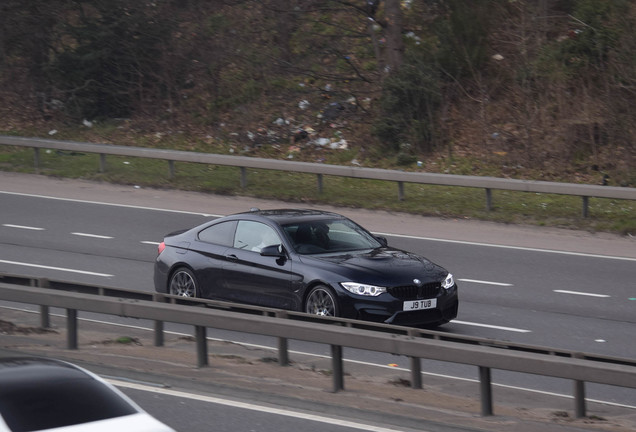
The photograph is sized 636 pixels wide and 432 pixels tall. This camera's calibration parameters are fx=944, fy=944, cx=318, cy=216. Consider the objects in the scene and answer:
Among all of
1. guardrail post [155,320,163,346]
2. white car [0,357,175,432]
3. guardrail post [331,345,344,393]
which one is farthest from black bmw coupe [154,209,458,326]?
white car [0,357,175,432]

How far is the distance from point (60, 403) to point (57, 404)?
0.8 inches

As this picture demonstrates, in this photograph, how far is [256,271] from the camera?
40.2 ft

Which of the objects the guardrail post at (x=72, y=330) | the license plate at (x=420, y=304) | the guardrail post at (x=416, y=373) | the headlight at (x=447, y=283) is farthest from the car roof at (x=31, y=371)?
the headlight at (x=447, y=283)

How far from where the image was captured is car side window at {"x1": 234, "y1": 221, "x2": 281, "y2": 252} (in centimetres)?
1241

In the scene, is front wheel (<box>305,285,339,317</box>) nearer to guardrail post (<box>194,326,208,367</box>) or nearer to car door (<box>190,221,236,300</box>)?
car door (<box>190,221,236,300</box>)

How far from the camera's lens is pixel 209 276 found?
12.8 metres

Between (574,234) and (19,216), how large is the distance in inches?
451

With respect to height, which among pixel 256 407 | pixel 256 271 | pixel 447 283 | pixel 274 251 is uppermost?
pixel 274 251

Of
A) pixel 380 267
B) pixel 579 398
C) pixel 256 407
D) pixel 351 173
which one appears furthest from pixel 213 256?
pixel 351 173

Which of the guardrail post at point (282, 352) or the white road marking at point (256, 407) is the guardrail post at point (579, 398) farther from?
the guardrail post at point (282, 352)

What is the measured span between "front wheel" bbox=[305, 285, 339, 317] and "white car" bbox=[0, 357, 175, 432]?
6.16 m

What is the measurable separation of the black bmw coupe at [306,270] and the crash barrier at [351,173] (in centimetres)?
792

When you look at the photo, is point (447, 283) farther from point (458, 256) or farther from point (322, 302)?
point (458, 256)

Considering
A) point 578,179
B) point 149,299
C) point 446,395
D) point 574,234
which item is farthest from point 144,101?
point 446,395
